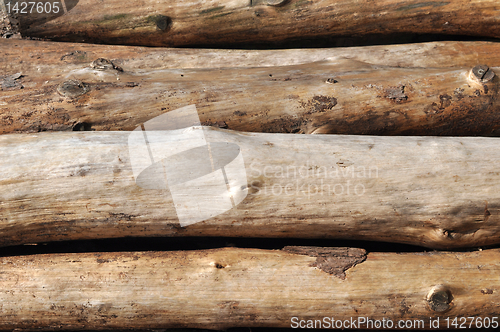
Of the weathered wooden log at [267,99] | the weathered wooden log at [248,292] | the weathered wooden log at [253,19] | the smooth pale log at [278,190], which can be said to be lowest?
the weathered wooden log at [248,292]

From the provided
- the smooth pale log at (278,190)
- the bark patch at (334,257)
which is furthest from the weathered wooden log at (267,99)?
the bark patch at (334,257)

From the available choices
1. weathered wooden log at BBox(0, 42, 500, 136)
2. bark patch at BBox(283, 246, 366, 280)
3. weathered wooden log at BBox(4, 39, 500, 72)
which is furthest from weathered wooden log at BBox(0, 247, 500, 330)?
weathered wooden log at BBox(4, 39, 500, 72)

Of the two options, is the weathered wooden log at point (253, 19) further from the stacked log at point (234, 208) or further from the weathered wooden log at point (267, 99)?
the stacked log at point (234, 208)

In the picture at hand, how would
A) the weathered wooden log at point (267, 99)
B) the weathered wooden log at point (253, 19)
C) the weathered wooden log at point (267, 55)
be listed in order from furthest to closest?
the weathered wooden log at point (253, 19) → the weathered wooden log at point (267, 55) → the weathered wooden log at point (267, 99)

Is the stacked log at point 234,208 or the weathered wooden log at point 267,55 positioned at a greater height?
the weathered wooden log at point 267,55

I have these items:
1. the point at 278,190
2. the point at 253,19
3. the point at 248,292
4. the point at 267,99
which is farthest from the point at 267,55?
the point at 248,292

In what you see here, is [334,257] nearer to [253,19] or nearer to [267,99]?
[267,99]

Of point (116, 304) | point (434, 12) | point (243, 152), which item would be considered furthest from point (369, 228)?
point (434, 12)
